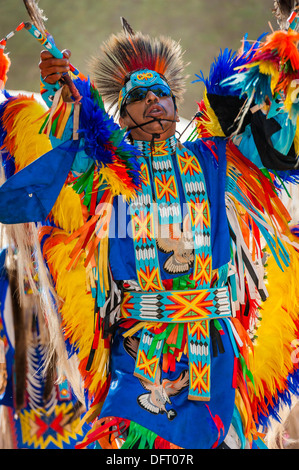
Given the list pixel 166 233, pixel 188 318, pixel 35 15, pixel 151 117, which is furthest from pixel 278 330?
pixel 35 15

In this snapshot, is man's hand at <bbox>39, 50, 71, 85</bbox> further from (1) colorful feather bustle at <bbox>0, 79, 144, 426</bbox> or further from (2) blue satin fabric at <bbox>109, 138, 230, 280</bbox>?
(2) blue satin fabric at <bbox>109, 138, 230, 280</bbox>

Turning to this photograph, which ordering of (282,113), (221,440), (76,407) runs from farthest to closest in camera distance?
(76,407) < (282,113) < (221,440)

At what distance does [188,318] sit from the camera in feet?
7.83

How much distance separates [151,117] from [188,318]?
2.26 ft

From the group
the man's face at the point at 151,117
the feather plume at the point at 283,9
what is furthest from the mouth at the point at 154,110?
the feather plume at the point at 283,9

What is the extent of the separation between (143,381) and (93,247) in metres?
0.46

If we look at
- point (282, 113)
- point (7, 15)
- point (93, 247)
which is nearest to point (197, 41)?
point (7, 15)

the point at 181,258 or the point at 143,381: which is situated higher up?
the point at 181,258

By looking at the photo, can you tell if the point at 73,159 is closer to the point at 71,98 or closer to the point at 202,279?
the point at 71,98

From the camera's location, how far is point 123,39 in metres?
2.76

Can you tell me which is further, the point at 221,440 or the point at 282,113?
the point at 282,113

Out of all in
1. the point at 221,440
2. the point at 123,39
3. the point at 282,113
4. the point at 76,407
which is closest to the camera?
the point at 221,440

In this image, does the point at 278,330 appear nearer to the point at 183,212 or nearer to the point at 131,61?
the point at 183,212

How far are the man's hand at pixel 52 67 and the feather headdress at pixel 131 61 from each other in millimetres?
Answer: 442
